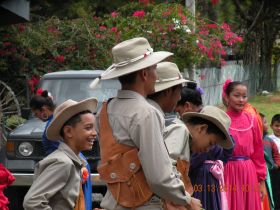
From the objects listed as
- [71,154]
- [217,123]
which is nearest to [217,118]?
[217,123]

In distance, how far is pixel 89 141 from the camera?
196 inches

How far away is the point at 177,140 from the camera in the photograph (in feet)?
15.7

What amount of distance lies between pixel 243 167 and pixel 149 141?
3253 millimetres

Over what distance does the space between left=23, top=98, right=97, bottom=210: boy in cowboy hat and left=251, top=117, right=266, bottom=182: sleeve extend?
244 cm

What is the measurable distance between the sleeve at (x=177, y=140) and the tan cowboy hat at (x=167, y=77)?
26 centimetres

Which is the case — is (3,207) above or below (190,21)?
below

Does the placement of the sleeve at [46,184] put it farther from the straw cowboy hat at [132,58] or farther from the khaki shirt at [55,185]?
the straw cowboy hat at [132,58]

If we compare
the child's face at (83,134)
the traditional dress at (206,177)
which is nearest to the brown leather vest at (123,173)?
the child's face at (83,134)

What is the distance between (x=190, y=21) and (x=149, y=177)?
469 inches

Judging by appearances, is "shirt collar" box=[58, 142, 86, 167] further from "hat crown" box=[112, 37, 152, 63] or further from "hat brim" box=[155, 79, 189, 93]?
"hat crown" box=[112, 37, 152, 63]

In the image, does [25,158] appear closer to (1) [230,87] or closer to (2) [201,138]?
(1) [230,87]

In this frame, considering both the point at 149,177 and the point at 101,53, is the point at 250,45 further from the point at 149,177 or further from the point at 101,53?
the point at 149,177

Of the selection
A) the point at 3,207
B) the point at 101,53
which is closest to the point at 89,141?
the point at 3,207

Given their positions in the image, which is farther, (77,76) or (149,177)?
(77,76)
